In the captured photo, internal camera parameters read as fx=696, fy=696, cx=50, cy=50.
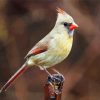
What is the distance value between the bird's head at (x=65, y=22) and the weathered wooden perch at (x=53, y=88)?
585mm

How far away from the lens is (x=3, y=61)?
9.57 metres

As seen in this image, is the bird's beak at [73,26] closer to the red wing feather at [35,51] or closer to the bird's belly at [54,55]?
the bird's belly at [54,55]

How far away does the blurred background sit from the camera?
9266 millimetres

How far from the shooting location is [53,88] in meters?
4.54

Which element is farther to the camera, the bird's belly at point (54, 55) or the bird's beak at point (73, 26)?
the bird's belly at point (54, 55)

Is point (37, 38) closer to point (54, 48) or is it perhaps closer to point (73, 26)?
point (54, 48)

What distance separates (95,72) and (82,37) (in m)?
0.54

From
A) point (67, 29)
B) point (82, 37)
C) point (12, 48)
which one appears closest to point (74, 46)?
point (82, 37)

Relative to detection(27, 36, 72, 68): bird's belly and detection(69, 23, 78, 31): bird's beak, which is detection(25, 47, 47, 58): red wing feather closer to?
detection(27, 36, 72, 68): bird's belly

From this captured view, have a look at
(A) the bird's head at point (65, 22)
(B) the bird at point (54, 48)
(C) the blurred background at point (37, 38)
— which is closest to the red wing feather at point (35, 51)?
(B) the bird at point (54, 48)

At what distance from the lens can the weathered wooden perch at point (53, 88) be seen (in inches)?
173

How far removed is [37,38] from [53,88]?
5.18 meters

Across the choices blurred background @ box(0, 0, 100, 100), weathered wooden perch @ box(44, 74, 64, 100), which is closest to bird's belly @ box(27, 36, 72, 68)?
weathered wooden perch @ box(44, 74, 64, 100)

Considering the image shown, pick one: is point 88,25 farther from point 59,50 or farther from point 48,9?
point 59,50
